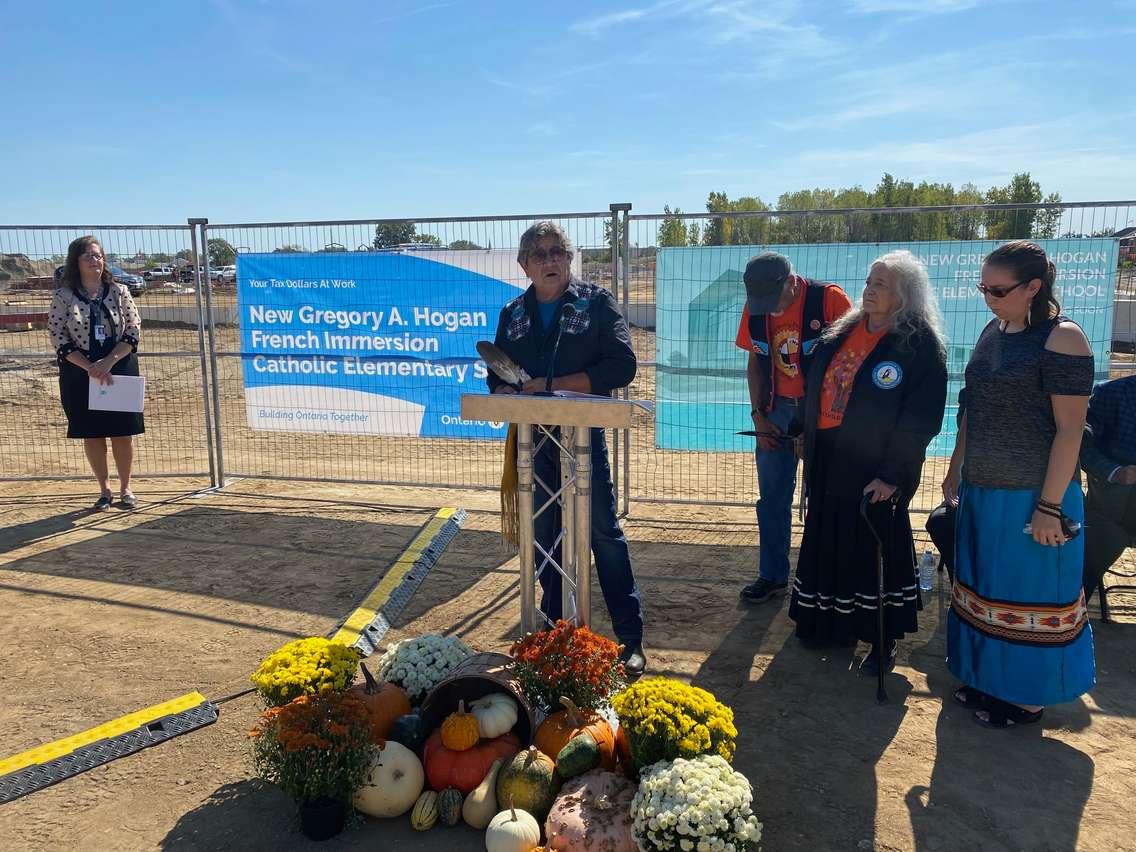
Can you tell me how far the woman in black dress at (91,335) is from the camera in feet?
22.1

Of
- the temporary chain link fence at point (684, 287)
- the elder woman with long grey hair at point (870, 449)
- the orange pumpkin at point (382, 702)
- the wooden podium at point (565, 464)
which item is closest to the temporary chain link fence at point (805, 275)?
the temporary chain link fence at point (684, 287)

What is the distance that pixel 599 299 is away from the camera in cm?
409

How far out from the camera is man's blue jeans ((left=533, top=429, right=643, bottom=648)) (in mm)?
4117

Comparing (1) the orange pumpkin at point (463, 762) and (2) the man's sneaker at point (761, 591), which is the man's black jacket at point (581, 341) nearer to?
(1) the orange pumpkin at point (463, 762)

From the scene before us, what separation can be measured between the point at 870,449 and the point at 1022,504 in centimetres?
70

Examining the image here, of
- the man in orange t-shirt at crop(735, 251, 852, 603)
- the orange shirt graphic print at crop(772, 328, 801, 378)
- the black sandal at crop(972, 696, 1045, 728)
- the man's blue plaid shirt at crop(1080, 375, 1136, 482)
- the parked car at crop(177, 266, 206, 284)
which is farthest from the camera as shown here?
the parked car at crop(177, 266, 206, 284)

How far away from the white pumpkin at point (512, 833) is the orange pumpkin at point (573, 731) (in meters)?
0.31

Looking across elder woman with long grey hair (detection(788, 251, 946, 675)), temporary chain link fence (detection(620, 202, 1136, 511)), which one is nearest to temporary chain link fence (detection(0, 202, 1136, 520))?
temporary chain link fence (detection(620, 202, 1136, 511))

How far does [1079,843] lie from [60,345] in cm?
736

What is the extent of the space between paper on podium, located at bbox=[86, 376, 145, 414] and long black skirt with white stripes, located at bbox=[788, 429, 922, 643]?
17.8 ft

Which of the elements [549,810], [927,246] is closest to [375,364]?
[927,246]

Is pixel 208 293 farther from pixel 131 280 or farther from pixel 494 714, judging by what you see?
pixel 494 714

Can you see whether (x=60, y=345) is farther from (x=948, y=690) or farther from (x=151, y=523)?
(x=948, y=690)

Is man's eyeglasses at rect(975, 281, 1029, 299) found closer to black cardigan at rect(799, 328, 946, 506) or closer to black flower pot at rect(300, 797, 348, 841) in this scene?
black cardigan at rect(799, 328, 946, 506)
